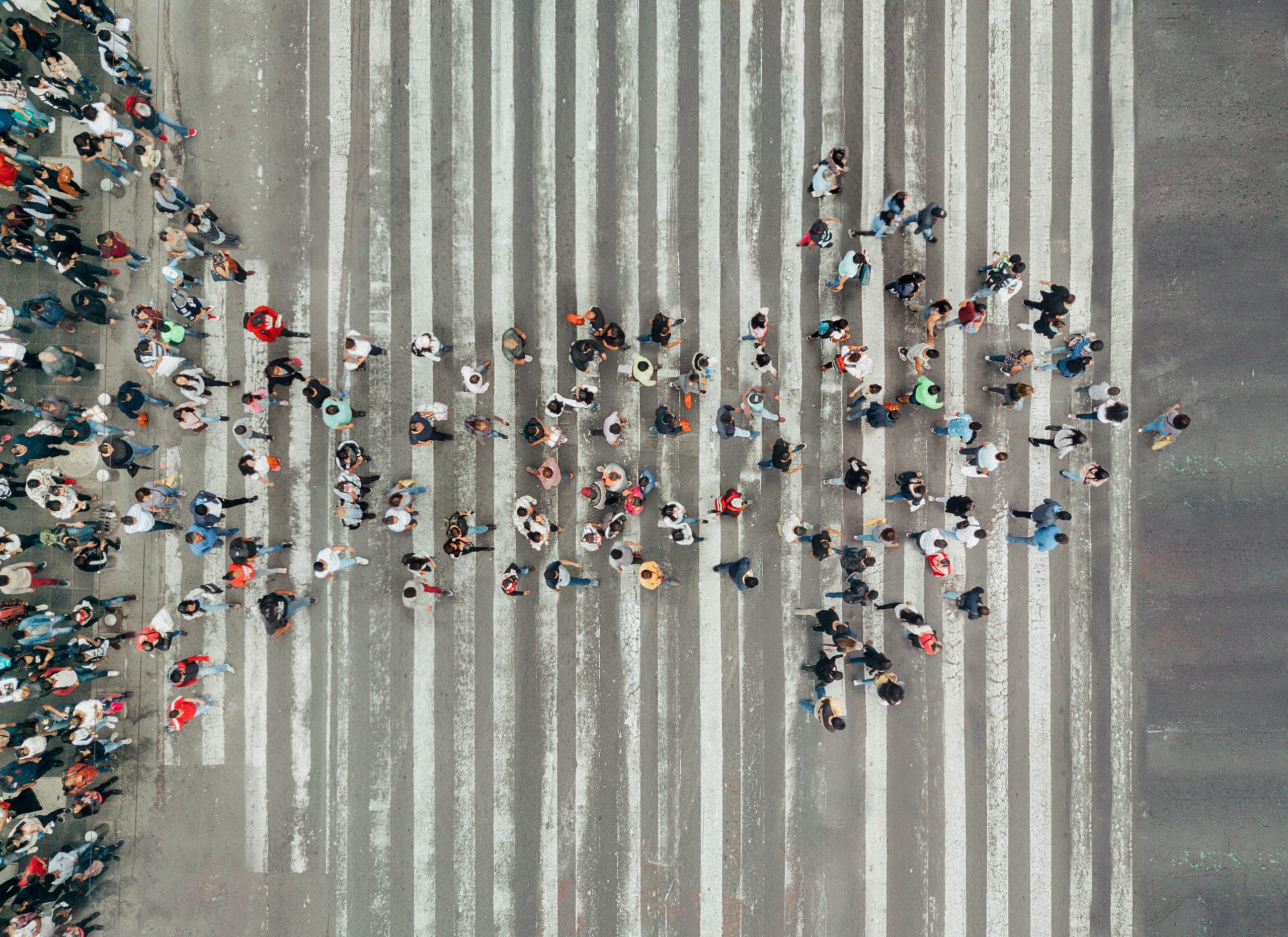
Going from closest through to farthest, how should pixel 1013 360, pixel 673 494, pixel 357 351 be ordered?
pixel 357 351, pixel 1013 360, pixel 673 494

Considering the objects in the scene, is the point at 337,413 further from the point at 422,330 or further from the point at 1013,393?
the point at 1013,393

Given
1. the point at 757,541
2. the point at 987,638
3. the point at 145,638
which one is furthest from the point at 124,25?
the point at 987,638

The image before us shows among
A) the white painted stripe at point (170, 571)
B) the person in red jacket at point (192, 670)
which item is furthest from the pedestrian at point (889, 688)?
the white painted stripe at point (170, 571)

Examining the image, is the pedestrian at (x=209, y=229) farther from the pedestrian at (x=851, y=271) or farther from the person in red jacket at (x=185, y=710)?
the pedestrian at (x=851, y=271)

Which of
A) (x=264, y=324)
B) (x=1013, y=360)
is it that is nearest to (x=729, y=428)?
(x=1013, y=360)

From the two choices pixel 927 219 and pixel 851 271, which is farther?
pixel 927 219
